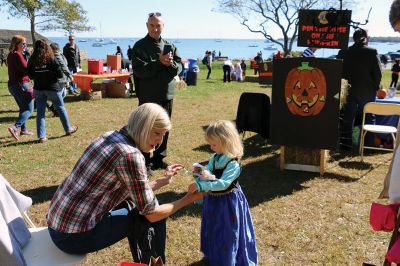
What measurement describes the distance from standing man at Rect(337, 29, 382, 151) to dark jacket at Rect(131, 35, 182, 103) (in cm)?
302

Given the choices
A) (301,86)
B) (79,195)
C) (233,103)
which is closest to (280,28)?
(233,103)

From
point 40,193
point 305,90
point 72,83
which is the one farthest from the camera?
point 72,83

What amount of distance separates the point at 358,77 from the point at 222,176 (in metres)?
4.41

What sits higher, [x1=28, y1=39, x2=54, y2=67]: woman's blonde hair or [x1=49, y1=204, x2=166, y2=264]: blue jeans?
[x1=28, y1=39, x2=54, y2=67]: woman's blonde hair

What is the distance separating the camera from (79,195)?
94.4 inches

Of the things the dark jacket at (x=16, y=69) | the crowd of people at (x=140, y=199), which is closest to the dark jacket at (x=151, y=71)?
the crowd of people at (x=140, y=199)

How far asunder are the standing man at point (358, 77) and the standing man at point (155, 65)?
298 centimetres

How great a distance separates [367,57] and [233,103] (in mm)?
5867

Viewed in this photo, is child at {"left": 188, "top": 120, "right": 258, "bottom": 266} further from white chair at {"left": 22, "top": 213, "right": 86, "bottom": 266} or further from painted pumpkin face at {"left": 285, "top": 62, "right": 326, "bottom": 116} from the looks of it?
painted pumpkin face at {"left": 285, "top": 62, "right": 326, "bottom": 116}

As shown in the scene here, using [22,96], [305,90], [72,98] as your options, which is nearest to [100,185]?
[305,90]

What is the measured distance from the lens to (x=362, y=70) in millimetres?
6473

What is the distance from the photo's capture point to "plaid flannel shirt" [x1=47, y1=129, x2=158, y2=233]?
7.62ft

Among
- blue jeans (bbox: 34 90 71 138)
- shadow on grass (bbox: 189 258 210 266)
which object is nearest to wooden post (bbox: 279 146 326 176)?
shadow on grass (bbox: 189 258 210 266)

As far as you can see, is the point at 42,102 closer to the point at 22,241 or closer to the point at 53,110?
the point at 53,110
